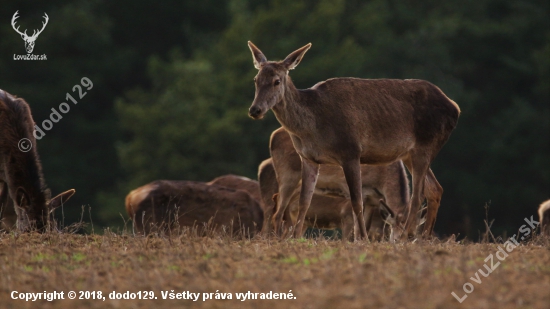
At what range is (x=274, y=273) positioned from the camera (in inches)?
312

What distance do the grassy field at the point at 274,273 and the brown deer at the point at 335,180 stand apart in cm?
433

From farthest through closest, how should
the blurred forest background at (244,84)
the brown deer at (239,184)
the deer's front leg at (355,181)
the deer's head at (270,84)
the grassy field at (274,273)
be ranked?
the blurred forest background at (244,84)
the brown deer at (239,184)
the deer's front leg at (355,181)
the deer's head at (270,84)
the grassy field at (274,273)

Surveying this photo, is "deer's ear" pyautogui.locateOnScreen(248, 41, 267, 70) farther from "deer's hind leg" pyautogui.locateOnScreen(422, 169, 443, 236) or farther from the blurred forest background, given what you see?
the blurred forest background

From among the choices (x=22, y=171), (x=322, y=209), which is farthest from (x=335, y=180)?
(x=22, y=171)

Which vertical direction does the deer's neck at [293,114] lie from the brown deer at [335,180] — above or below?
above

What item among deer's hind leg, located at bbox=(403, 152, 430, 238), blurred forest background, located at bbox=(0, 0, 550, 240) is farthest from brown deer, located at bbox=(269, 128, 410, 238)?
blurred forest background, located at bbox=(0, 0, 550, 240)

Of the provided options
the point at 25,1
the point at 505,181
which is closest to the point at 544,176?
the point at 505,181

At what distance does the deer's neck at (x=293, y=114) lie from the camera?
1154 centimetres

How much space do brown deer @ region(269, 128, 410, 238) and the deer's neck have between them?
2675 millimetres

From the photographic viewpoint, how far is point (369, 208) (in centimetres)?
1623

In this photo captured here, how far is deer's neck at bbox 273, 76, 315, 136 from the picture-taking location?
454 inches

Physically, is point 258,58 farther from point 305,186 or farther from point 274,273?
point 274,273

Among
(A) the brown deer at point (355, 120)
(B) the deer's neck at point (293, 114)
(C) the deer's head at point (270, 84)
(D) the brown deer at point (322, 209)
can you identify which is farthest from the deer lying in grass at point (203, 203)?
(C) the deer's head at point (270, 84)

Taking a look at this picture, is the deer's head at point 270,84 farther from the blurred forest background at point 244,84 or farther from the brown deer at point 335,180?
the blurred forest background at point 244,84
